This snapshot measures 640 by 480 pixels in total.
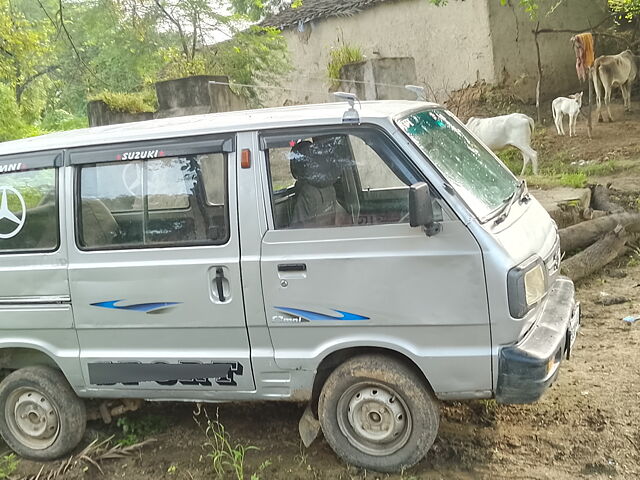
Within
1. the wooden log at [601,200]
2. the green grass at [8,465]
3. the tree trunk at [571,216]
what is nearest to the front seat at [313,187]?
the green grass at [8,465]

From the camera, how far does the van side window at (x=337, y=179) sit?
11.3 ft

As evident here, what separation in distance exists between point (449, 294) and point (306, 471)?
4.60 feet

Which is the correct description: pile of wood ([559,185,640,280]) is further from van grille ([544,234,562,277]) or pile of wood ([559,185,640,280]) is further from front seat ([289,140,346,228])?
front seat ([289,140,346,228])

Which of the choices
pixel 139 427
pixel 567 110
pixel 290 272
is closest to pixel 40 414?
pixel 139 427

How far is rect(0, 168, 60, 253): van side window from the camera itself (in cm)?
397

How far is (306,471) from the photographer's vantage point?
3.76 metres

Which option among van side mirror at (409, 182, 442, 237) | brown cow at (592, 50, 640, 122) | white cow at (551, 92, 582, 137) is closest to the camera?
van side mirror at (409, 182, 442, 237)

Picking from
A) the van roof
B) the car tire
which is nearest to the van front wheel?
the van roof

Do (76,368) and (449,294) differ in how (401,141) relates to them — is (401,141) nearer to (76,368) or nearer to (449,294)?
(449,294)

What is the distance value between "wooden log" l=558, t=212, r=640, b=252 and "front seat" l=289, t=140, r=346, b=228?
14.3ft

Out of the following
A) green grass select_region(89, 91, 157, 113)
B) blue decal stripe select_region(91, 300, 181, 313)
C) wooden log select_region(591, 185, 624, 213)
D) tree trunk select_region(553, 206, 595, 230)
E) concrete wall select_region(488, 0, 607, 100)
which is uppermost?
concrete wall select_region(488, 0, 607, 100)

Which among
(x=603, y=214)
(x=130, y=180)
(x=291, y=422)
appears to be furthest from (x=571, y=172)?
(x=130, y=180)

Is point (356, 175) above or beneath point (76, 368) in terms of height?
above

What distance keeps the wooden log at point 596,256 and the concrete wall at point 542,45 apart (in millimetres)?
7538
